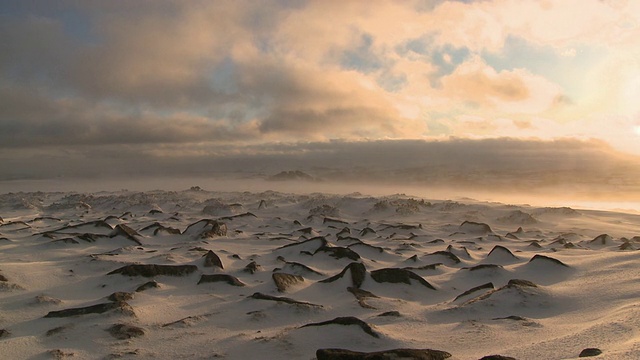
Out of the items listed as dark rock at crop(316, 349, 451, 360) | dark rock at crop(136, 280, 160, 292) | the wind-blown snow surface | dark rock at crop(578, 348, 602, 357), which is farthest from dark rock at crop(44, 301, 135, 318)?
dark rock at crop(578, 348, 602, 357)

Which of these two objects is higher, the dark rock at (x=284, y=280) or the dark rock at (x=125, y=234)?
the dark rock at (x=125, y=234)

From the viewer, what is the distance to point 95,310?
21.3 feet

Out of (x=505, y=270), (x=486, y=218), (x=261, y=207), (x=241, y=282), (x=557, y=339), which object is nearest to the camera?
(x=557, y=339)

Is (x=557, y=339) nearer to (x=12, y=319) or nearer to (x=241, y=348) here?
(x=241, y=348)

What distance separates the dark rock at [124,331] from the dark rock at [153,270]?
2.52 meters

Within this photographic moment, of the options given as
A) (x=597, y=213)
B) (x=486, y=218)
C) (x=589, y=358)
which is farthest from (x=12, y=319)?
(x=597, y=213)

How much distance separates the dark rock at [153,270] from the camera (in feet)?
27.8

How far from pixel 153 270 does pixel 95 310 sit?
2093mm

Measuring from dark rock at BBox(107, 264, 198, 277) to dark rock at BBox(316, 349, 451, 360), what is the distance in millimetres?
4750

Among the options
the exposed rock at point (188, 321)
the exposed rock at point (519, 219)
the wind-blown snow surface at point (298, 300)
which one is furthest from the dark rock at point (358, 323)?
the exposed rock at point (519, 219)

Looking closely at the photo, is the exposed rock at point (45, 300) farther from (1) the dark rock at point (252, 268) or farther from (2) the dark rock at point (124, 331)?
(1) the dark rock at point (252, 268)

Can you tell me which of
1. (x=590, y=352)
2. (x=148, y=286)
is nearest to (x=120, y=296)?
(x=148, y=286)

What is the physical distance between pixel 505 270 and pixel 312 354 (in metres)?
5.48

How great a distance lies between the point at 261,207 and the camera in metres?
28.3
